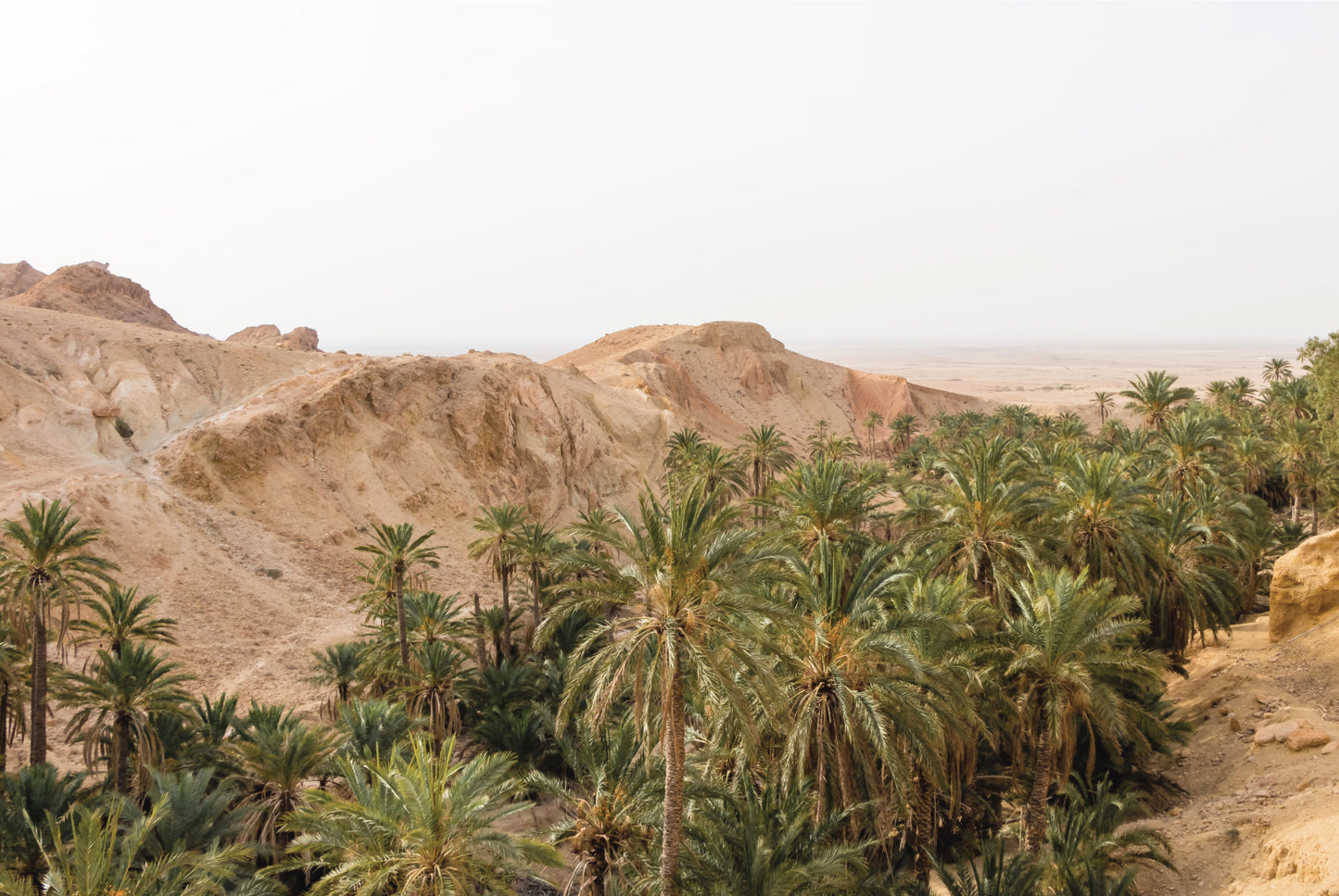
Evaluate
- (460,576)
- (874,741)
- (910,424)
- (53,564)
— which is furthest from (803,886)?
(910,424)

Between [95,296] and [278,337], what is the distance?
2041 centimetres

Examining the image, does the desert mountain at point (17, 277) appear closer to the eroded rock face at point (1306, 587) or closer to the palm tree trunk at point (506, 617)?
the palm tree trunk at point (506, 617)

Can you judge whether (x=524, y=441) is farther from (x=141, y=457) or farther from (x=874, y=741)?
(x=874, y=741)

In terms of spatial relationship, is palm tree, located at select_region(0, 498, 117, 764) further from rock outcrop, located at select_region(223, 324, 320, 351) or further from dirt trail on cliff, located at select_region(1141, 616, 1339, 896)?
rock outcrop, located at select_region(223, 324, 320, 351)

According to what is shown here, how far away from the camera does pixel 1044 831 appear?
14.7 m

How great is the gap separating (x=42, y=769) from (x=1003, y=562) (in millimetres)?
21323

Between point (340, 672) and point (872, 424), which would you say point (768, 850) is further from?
point (872, 424)

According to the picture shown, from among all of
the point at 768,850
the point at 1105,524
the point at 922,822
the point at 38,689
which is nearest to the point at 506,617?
the point at 38,689

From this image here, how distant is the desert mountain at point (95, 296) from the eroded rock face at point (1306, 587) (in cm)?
8104

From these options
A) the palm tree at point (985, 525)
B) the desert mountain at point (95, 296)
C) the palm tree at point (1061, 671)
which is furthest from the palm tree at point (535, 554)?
the desert mountain at point (95, 296)

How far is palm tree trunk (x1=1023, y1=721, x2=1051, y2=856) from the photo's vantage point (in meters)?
13.8

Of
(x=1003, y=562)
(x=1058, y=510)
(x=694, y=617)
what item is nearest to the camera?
(x=694, y=617)

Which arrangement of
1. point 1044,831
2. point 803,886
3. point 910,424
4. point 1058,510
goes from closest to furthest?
1. point 803,886
2. point 1044,831
3. point 1058,510
4. point 910,424

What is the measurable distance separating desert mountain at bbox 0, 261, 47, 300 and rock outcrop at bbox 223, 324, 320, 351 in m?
20.2
